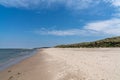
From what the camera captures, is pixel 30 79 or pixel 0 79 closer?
pixel 30 79

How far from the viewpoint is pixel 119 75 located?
33.8 ft

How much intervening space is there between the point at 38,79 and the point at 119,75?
5025 mm

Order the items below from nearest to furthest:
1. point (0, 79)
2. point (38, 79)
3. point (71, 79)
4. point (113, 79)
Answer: point (113, 79), point (71, 79), point (38, 79), point (0, 79)

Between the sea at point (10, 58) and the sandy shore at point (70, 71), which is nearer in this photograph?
the sandy shore at point (70, 71)

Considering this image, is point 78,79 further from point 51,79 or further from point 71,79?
point 51,79

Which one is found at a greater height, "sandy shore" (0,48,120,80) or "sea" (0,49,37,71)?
"sea" (0,49,37,71)

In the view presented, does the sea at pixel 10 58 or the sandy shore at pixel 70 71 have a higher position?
the sea at pixel 10 58

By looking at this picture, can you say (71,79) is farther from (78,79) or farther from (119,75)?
(119,75)

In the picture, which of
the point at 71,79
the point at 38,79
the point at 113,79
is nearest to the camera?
the point at 113,79

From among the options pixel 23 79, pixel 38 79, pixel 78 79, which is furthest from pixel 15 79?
pixel 78 79

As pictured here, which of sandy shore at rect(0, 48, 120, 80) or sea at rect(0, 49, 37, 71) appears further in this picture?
sea at rect(0, 49, 37, 71)

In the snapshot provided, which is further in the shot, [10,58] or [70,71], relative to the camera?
[10,58]

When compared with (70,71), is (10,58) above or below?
above

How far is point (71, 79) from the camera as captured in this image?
1016cm
